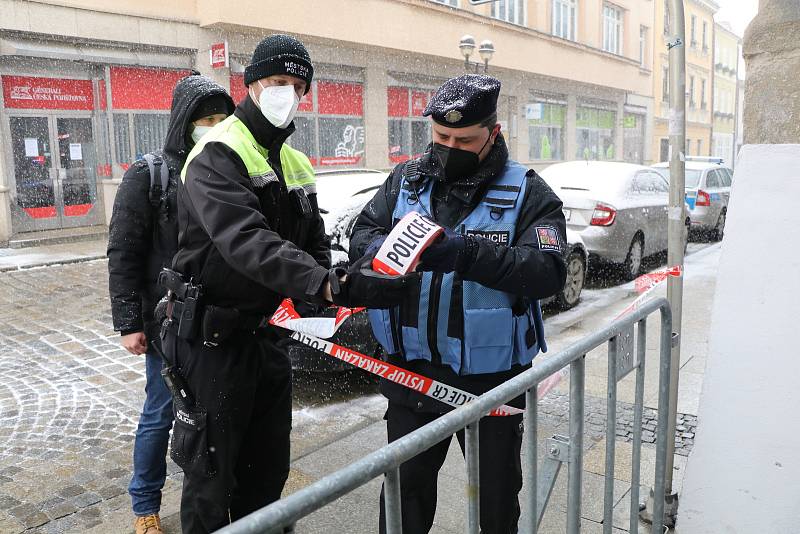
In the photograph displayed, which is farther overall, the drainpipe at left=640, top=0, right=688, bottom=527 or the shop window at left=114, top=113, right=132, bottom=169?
the shop window at left=114, top=113, right=132, bottom=169

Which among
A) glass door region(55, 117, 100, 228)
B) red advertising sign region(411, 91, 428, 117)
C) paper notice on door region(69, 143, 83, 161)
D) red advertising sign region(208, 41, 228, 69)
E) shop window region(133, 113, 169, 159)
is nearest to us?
glass door region(55, 117, 100, 228)

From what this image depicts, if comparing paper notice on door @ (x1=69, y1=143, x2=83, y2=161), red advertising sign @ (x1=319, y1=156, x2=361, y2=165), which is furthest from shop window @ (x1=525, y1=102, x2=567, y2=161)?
paper notice on door @ (x1=69, y1=143, x2=83, y2=161)

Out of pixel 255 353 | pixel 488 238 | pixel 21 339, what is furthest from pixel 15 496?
pixel 21 339

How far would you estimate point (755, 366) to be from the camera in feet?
7.91

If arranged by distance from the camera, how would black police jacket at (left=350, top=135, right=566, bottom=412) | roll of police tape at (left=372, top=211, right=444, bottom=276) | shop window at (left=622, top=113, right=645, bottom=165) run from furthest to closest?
shop window at (left=622, top=113, right=645, bottom=165) → black police jacket at (left=350, top=135, right=566, bottom=412) → roll of police tape at (left=372, top=211, right=444, bottom=276)

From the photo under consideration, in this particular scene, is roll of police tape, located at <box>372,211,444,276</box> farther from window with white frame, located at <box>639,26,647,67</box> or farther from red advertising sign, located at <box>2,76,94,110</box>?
window with white frame, located at <box>639,26,647,67</box>

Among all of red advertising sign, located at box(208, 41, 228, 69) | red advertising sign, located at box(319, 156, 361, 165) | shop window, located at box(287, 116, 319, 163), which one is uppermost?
red advertising sign, located at box(208, 41, 228, 69)

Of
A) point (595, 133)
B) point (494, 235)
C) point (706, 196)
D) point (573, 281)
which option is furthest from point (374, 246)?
point (595, 133)

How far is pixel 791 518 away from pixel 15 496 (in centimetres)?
347

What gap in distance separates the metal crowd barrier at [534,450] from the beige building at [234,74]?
12637 millimetres

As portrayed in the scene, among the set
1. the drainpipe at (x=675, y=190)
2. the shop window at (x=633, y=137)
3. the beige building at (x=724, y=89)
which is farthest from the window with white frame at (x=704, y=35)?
the drainpipe at (x=675, y=190)

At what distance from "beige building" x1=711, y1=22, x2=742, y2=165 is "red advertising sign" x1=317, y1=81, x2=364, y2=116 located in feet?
118

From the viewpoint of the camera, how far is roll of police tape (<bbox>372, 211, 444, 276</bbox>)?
6.75 feet

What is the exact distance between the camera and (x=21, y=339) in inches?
249
